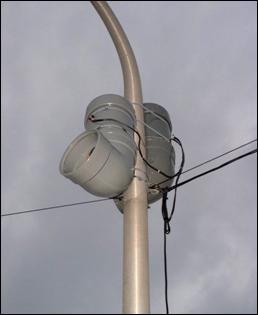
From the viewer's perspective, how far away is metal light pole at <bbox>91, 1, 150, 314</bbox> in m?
2.96

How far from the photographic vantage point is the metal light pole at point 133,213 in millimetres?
2961

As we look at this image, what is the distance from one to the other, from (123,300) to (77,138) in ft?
4.06

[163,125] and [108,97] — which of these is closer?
[108,97]

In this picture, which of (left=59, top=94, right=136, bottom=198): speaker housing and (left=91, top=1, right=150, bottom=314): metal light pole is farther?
(left=59, top=94, right=136, bottom=198): speaker housing

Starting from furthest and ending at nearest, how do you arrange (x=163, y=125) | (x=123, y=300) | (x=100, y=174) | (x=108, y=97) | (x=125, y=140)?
(x=163, y=125)
(x=108, y=97)
(x=125, y=140)
(x=100, y=174)
(x=123, y=300)

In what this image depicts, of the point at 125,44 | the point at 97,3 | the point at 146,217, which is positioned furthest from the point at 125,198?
the point at 97,3

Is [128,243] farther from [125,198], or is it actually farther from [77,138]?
[77,138]

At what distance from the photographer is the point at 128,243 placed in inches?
125

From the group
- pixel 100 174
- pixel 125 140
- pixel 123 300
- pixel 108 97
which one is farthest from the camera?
pixel 108 97

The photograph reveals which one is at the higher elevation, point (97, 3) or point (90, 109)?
point (97, 3)

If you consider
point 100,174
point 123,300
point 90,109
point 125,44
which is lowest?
point 123,300

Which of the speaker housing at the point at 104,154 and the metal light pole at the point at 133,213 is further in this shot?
the speaker housing at the point at 104,154

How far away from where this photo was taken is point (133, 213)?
3318 millimetres

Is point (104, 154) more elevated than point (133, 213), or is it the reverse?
point (104, 154)
